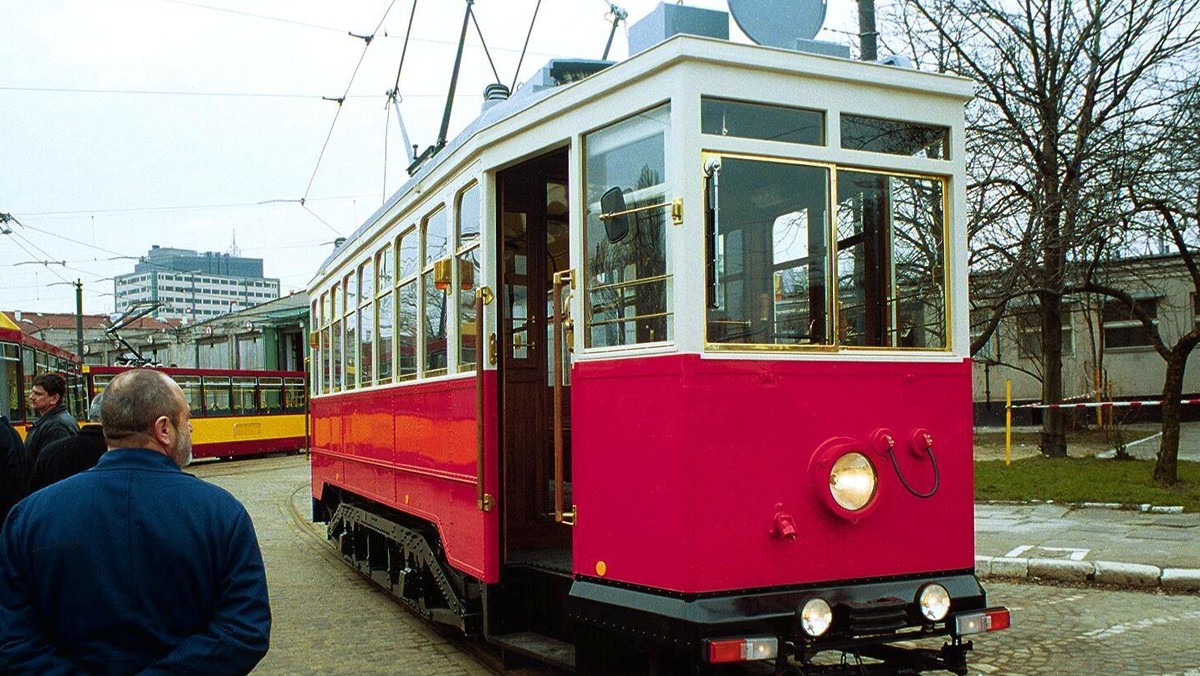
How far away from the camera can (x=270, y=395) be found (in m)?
32.1

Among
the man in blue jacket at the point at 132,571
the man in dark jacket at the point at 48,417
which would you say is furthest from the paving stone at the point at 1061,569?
the man in blue jacket at the point at 132,571

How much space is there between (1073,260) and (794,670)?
39.4 feet

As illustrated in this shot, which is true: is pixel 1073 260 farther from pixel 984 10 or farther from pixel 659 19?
pixel 659 19

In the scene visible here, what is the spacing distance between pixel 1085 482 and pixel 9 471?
12.6 metres

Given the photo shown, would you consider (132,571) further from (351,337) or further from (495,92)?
(351,337)

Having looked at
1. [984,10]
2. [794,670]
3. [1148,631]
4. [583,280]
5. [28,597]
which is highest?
[984,10]

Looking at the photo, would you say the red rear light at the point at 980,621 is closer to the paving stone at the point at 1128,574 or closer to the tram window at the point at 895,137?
the tram window at the point at 895,137

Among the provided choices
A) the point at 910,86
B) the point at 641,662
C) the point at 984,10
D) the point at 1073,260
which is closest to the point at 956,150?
the point at 910,86

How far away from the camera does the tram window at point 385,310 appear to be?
26.5ft

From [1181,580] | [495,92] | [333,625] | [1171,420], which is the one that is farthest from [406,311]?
[1171,420]

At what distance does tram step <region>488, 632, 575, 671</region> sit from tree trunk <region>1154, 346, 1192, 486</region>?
1013 cm

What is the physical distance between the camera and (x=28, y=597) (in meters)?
2.42

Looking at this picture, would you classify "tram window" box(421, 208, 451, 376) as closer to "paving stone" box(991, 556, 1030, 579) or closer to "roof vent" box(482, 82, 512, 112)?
"roof vent" box(482, 82, 512, 112)

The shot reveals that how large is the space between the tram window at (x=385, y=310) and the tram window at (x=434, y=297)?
3.17 feet
